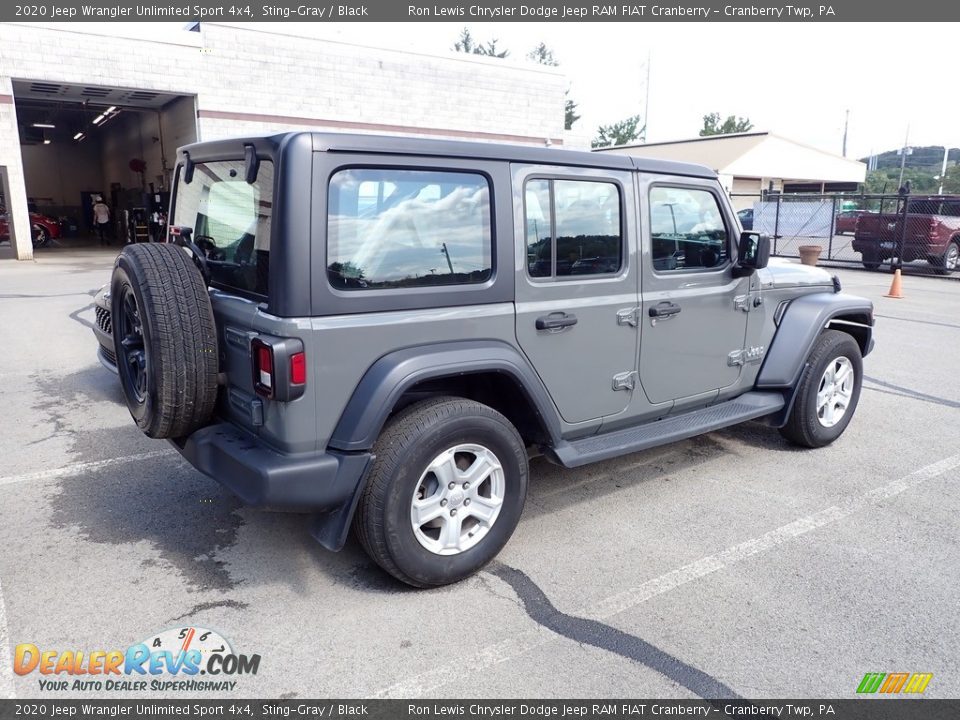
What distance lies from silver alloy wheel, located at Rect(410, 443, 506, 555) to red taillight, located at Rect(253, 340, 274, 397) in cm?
77

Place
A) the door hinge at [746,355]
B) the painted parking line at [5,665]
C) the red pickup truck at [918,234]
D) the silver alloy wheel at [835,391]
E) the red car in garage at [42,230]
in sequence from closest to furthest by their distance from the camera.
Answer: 1. the painted parking line at [5,665]
2. the door hinge at [746,355]
3. the silver alloy wheel at [835,391]
4. the red pickup truck at [918,234]
5. the red car in garage at [42,230]

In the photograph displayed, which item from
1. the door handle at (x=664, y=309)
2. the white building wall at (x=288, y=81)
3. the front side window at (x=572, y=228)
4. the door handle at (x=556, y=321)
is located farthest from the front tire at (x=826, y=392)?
the white building wall at (x=288, y=81)

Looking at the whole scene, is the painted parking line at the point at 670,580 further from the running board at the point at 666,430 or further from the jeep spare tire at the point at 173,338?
the jeep spare tire at the point at 173,338

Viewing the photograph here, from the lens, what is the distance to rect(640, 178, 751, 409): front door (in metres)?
4.02

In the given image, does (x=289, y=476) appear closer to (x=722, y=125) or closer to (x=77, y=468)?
(x=77, y=468)

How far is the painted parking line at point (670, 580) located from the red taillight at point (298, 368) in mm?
1199

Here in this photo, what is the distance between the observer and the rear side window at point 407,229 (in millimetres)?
2986

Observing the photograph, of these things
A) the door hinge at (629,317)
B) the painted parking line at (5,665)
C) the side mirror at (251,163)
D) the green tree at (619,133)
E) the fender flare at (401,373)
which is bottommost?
the painted parking line at (5,665)

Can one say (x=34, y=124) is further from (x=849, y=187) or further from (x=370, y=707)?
(x=849, y=187)

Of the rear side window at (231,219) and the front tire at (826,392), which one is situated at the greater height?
the rear side window at (231,219)

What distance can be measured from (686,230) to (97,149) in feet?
124

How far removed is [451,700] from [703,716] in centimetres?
88

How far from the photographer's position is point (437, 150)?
319 cm

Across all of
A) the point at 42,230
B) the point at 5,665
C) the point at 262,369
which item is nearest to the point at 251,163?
the point at 262,369
